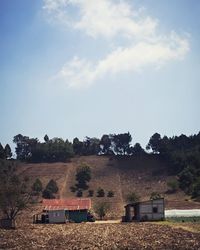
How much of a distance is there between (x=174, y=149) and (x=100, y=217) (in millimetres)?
77571

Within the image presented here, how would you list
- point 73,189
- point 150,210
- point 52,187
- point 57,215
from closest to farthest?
point 57,215 → point 150,210 → point 52,187 → point 73,189

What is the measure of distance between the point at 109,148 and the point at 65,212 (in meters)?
99.4

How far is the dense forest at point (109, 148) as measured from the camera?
129 meters

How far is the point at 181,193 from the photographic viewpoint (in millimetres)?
97812

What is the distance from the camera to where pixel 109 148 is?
165875 millimetres

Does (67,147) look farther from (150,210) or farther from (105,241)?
(105,241)

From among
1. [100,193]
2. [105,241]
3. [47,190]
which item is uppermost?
[47,190]

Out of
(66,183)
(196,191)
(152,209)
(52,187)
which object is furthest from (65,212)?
(66,183)

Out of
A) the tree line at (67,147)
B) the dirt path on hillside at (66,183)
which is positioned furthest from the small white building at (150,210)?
the tree line at (67,147)

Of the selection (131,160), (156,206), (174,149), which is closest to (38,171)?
(131,160)

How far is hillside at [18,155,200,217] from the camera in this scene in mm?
95812

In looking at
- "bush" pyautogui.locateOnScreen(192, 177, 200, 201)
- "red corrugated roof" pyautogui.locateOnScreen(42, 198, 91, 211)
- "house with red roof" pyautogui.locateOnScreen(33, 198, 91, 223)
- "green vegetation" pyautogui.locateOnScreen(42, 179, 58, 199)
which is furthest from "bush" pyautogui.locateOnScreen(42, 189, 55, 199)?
"bush" pyautogui.locateOnScreen(192, 177, 200, 201)

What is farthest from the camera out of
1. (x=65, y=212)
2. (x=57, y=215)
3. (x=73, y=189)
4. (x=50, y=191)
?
(x=73, y=189)

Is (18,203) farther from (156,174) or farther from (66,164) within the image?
(66,164)
